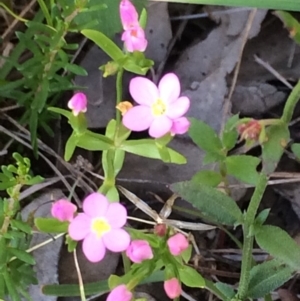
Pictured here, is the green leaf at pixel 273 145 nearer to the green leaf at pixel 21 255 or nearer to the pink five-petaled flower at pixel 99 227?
the pink five-petaled flower at pixel 99 227

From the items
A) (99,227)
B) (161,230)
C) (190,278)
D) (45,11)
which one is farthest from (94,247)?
(45,11)

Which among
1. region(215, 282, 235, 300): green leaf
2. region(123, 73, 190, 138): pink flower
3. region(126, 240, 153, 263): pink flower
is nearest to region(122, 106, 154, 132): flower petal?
region(123, 73, 190, 138): pink flower

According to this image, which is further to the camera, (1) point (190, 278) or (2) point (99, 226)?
(1) point (190, 278)

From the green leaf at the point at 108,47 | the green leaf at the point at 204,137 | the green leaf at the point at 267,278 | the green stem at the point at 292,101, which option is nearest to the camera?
the green stem at the point at 292,101

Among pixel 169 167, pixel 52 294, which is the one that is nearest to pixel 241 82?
pixel 169 167

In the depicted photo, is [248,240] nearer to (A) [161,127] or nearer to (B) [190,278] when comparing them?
(B) [190,278]

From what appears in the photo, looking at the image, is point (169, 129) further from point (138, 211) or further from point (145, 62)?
point (138, 211)

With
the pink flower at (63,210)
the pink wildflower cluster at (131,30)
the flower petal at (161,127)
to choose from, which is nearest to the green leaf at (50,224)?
the pink flower at (63,210)
